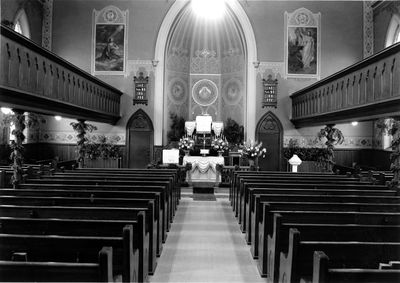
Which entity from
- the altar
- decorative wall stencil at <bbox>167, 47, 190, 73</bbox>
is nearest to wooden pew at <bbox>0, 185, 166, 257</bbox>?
the altar

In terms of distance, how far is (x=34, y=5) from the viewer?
17.9m

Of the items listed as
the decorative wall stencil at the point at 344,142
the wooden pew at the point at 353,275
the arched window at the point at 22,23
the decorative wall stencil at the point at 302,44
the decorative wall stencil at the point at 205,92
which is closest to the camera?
the wooden pew at the point at 353,275

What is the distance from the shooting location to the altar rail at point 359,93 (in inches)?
368

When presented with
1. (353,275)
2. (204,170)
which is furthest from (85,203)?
(204,170)

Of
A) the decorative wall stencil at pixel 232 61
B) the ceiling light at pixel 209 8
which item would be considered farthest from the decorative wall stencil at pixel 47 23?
the decorative wall stencil at pixel 232 61

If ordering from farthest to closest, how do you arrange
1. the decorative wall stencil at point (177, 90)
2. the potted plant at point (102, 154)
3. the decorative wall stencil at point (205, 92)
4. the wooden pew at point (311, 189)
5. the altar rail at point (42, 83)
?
1. the decorative wall stencil at point (205, 92)
2. the decorative wall stencil at point (177, 90)
3. the potted plant at point (102, 154)
4. the altar rail at point (42, 83)
5. the wooden pew at point (311, 189)

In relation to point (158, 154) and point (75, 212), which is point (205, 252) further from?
point (158, 154)

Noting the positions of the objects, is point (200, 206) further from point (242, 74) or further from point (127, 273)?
point (242, 74)

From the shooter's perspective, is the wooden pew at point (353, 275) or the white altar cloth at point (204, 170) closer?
the wooden pew at point (353, 275)

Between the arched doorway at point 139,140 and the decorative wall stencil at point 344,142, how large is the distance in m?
6.94

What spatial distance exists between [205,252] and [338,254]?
329 cm

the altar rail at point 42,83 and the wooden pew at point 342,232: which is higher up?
the altar rail at point 42,83

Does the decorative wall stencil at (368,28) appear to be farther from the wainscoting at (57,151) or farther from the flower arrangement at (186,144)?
the wainscoting at (57,151)

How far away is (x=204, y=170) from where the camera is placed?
50.6 ft
